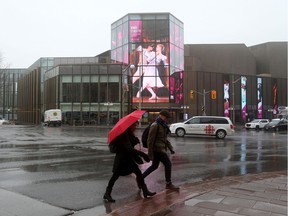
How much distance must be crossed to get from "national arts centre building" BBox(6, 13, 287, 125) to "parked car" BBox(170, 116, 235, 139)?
19.7m

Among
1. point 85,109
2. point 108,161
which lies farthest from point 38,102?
point 108,161

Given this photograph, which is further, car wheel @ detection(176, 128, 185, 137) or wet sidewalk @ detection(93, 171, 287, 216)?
car wheel @ detection(176, 128, 185, 137)

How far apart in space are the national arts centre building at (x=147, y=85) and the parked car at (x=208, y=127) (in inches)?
776

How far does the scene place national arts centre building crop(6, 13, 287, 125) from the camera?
2330 inches

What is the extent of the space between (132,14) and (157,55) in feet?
29.4

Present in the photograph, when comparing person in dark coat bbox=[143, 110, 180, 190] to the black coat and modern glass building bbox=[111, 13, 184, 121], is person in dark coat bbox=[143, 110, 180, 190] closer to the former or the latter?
the black coat

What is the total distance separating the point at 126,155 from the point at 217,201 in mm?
1836

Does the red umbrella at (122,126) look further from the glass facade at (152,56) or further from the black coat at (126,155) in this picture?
the glass facade at (152,56)

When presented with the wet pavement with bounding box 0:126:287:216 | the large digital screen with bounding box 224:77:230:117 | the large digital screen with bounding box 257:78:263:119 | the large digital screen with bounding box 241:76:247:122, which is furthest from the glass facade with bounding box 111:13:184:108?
the wet pavement with bounding box 0:126:287:216

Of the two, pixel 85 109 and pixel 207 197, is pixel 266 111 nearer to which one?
pixel 85 109

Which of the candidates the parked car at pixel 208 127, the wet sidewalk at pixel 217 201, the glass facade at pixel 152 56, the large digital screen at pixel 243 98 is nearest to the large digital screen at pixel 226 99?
the large digital screen at pixel 243 98

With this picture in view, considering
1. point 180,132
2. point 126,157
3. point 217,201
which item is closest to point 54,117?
point 180,132

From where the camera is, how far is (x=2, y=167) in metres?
10.7

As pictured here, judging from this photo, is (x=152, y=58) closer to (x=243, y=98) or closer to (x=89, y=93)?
(x=89, y=93)
